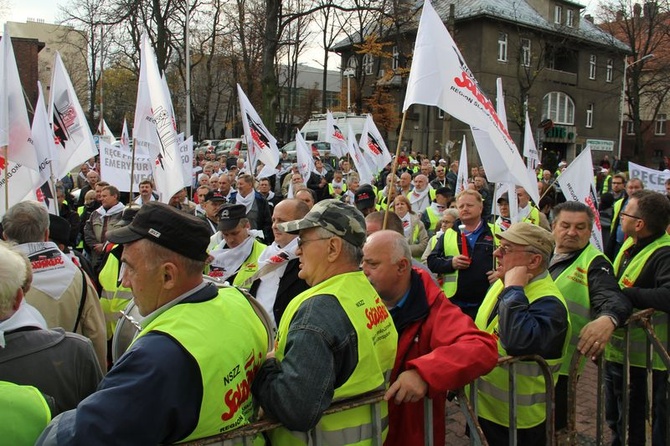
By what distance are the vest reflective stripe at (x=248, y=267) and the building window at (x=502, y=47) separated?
134ft

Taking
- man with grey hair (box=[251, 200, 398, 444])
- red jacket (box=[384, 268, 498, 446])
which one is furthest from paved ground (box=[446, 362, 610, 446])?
man with grey hair (box=[251, 200, 398, 444])

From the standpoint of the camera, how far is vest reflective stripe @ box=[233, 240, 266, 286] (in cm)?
485

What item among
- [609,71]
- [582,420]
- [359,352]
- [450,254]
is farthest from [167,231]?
[609,71]

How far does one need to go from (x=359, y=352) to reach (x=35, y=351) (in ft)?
4.25

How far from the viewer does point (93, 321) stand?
3742 millimetres

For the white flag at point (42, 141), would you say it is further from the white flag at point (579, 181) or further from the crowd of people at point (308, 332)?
the white flag at point (579, 181)

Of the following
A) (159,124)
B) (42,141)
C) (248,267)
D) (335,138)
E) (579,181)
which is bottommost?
(248,267)

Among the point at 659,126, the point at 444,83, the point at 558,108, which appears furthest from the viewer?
the point at 659,126

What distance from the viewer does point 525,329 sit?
111 inches

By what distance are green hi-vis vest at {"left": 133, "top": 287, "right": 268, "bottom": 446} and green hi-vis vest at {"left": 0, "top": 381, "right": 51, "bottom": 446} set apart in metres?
0.36

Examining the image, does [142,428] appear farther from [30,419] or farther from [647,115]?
[647,115]

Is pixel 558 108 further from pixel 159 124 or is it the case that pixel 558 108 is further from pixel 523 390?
pixel 523 390

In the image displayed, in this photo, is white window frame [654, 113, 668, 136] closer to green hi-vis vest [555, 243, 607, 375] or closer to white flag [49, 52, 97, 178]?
white flag [49, 52, 97, 178]

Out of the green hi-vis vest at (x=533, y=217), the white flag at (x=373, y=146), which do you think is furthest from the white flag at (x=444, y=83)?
the white flag at (x=373, y=146)
